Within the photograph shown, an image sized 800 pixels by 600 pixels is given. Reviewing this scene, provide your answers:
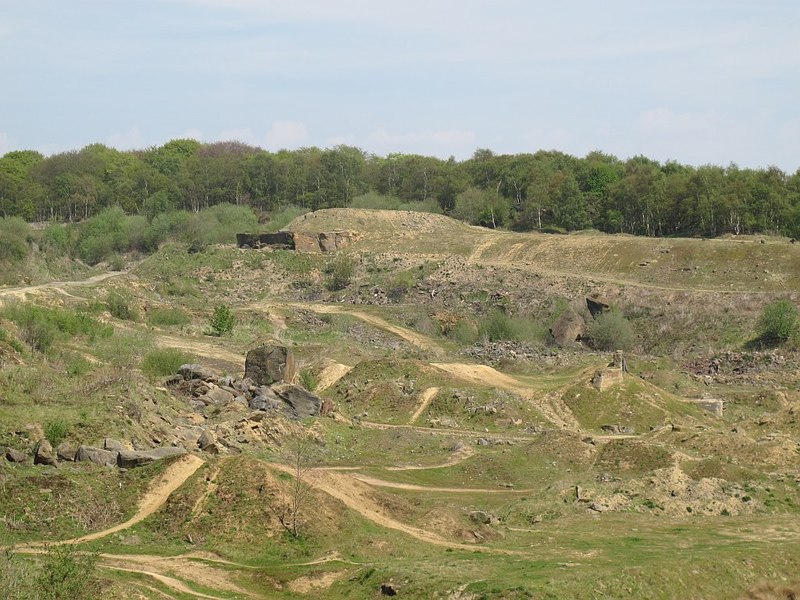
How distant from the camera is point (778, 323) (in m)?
73.3

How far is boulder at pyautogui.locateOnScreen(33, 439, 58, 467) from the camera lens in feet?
107

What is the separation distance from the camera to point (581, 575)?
1033 inches

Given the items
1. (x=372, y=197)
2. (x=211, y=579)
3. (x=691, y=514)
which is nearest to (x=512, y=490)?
(x=691, y=514)

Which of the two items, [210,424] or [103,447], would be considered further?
[210,424]

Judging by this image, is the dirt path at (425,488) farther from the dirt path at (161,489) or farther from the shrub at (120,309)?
the shrub at (120,309)

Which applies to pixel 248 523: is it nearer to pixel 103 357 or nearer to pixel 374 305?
pixel 103 357

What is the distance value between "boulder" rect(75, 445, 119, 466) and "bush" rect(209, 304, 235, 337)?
39843 mm

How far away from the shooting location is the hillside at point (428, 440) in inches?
1104

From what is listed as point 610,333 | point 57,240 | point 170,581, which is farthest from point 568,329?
point 57,240

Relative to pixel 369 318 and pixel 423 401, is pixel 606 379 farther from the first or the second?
pixel 369 318

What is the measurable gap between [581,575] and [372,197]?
4272 inches

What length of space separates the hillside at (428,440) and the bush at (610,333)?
26 centimetres

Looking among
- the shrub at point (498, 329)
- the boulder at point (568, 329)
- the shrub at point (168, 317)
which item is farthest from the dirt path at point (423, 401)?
the shrub at point (168, 317)

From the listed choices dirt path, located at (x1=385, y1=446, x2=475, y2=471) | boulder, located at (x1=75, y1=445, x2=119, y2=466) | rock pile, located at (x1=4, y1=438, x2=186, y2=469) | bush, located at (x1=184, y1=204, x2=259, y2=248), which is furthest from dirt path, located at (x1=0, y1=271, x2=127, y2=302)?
boulder, located at (x1=75, y1=445, x2=119, y2=466)
